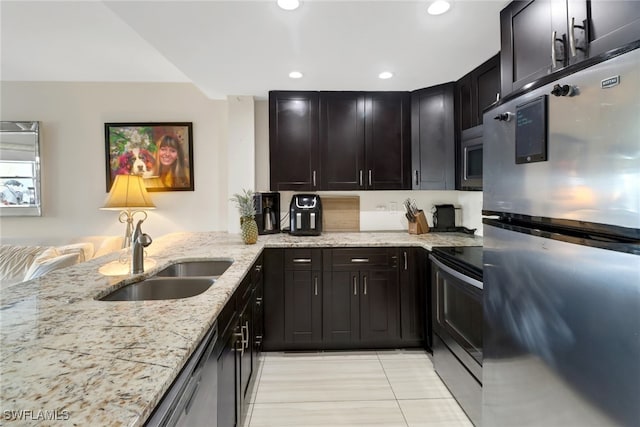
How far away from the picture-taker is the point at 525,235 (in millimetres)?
1199

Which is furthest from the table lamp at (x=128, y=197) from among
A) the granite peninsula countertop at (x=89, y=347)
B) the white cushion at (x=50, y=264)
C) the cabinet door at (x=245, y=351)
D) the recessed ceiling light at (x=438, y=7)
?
the recessed ceiling light at (x=438, y=7)

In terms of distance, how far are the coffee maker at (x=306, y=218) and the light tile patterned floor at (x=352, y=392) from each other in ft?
3.52

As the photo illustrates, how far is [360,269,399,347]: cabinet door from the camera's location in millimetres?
2711

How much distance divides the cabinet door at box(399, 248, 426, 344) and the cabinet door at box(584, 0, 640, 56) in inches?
71.8

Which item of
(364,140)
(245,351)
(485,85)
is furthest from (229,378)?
(485,85)

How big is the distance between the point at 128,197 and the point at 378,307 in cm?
258

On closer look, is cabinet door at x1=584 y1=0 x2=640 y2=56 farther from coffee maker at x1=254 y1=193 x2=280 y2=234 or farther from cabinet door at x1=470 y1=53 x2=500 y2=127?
coffee maker at x1=254 y1=193 x2=280 y2=234

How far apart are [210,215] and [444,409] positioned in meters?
2.78

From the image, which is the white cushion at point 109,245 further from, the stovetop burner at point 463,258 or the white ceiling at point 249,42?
the stovetop burner at point 463,258

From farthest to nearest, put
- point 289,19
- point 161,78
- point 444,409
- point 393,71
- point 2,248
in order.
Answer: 1. point 161,78
2. point 2,248
3. point 393,71
4. point 444,409
5. point 289,19

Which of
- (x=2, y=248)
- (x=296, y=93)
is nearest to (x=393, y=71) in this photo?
(x=296, y=93)

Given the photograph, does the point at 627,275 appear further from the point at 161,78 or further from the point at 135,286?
the point at 161,78

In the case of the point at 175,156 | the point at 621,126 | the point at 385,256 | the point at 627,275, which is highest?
the point at 175,156

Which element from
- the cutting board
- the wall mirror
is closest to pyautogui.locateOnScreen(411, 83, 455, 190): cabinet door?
the cutting board
